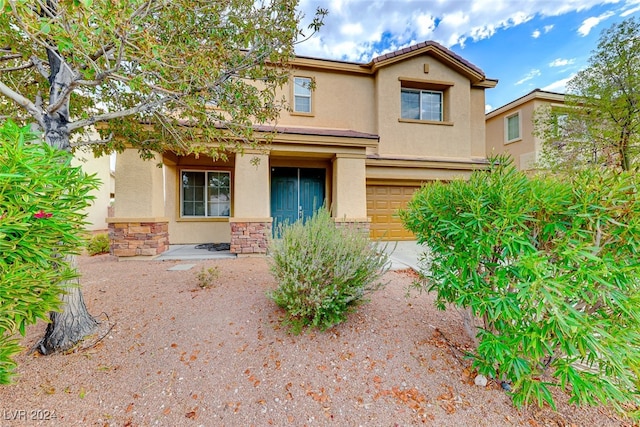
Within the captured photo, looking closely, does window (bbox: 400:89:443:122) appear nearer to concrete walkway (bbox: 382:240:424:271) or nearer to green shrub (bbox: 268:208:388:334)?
concrete walkway (bbox: 382:240:424:271)

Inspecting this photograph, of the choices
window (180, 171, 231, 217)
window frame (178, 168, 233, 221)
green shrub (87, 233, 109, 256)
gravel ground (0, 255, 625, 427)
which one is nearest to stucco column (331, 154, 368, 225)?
gravel ground (0, 255, 625, 427)

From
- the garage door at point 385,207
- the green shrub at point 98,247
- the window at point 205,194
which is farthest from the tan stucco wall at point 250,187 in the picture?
the green shrub at point 98,247

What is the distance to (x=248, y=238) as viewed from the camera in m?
6.98

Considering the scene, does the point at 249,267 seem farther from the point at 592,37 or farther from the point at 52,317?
the point at 592,37

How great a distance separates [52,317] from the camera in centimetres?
308

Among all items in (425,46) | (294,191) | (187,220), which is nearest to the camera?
(187,220)

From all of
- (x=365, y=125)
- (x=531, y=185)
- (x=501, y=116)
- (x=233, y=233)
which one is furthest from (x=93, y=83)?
(x=501, y=116)

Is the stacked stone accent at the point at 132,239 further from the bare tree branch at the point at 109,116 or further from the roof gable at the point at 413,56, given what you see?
the roof gable at the point at 413,56

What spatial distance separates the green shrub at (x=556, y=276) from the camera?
71.4 inches

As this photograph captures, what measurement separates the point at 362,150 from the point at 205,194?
5907 millimetres

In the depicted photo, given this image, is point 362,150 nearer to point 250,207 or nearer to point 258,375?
point 250,207

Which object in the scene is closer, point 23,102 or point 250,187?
point 23,102

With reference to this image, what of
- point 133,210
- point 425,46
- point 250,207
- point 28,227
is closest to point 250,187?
point 250,207

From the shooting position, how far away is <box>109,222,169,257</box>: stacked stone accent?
6.54 m
